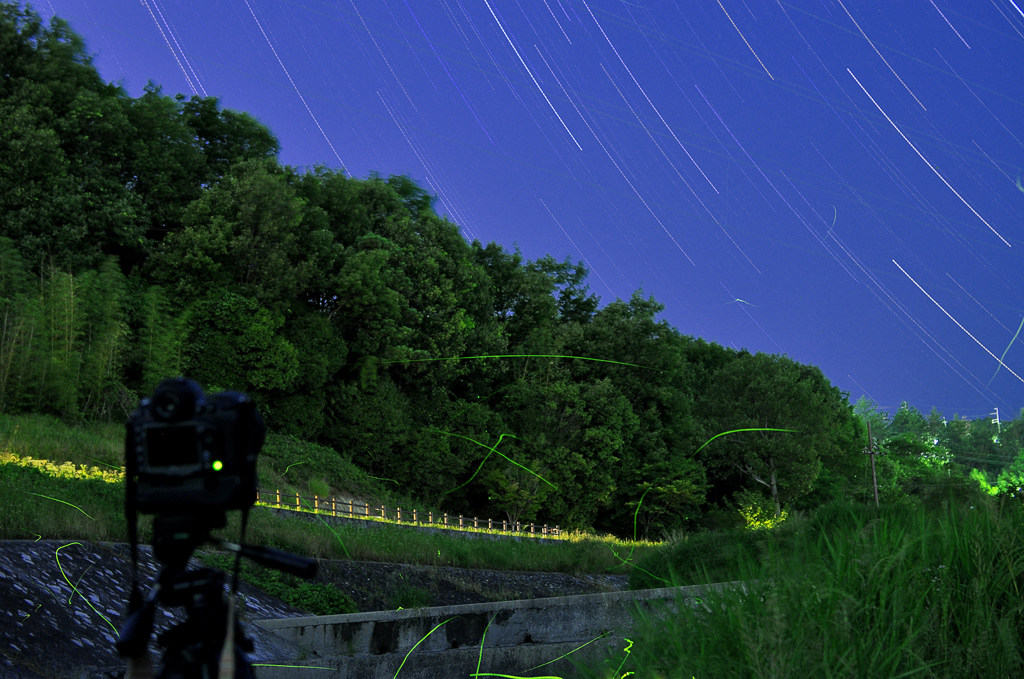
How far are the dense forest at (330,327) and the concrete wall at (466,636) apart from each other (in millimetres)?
18680

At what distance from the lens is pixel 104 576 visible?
8570 millimetres

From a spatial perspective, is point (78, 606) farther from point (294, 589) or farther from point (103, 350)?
point (103, 350)

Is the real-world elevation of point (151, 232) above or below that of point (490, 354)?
above

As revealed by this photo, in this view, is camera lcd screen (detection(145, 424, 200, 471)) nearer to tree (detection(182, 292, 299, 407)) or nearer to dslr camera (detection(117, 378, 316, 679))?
dslr camera (detection(117, 378, 316, 679))

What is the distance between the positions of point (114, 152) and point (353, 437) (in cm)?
1726

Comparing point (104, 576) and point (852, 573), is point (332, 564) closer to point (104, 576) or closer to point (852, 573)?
point (104, 576)

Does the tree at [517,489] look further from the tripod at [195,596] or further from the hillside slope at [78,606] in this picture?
the tripod at [195,596]

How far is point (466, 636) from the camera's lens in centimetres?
903

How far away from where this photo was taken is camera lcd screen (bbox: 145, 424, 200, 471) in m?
1.88

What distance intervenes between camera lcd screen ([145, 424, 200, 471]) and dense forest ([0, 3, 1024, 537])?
24404mm

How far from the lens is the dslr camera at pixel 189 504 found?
1.87m

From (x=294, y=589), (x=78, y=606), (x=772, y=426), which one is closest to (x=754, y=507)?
(x=772, y=426)

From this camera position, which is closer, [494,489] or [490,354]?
[494,489]

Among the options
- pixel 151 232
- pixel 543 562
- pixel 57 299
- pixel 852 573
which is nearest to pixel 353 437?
pixel 151 232
